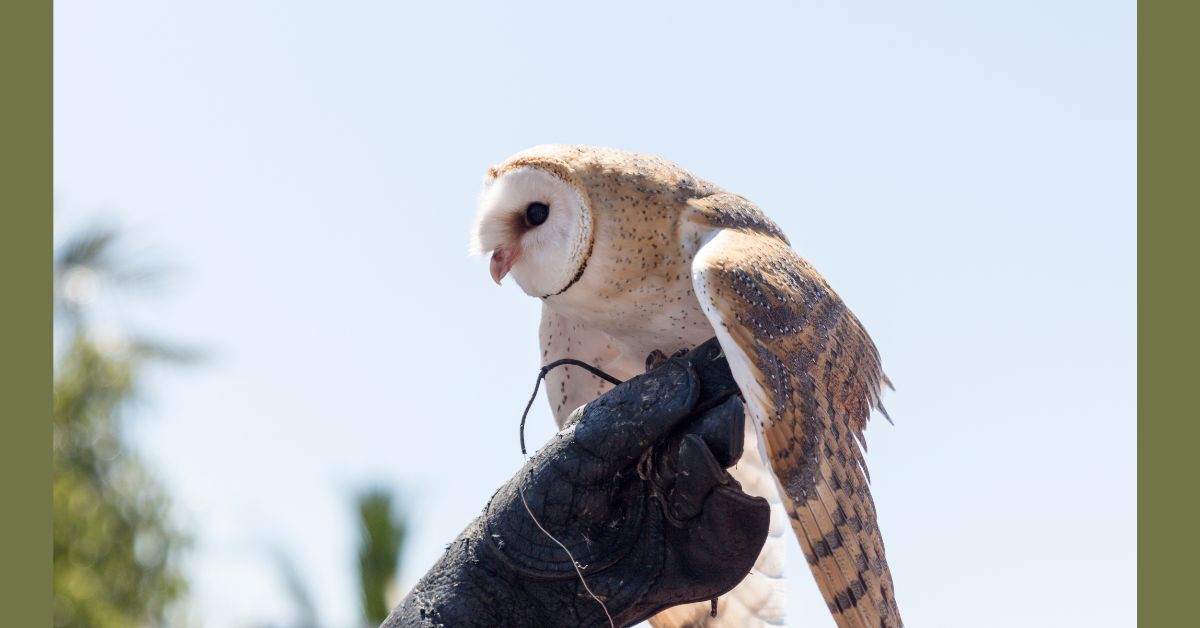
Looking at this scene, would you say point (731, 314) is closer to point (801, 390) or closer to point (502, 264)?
point (801, 390)

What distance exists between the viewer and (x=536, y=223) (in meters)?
3.20

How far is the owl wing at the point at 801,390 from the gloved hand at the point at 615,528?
0.15 meters

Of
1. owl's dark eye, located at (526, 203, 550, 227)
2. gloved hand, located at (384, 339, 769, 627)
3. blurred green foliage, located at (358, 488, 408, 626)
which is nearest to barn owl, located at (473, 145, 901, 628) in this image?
owl's dark eye, located at (526, 203, 550, 227)

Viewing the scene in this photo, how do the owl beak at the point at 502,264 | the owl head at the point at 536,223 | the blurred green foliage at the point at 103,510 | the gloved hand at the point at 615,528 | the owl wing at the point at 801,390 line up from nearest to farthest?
the gloved hand at the point at 615,528, the owl wing at the point at 801,390, the owl head at the point at 536,223, the owl beak at the point at 502,264, the blurred green foliage at the point at 103,510

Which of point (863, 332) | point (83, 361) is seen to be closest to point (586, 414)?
point (863, 332)

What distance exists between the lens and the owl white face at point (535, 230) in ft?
10.2

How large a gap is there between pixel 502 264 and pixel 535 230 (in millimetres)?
133

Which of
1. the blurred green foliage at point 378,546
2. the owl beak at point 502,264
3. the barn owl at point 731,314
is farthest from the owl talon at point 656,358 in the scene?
the blurred green foliage at point 378,546

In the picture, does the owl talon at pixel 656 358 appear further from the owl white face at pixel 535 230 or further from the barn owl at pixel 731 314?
the owl white face at pixel 535 230

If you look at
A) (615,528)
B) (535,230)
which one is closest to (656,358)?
(535,230)

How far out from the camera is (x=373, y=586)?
25.8 ft

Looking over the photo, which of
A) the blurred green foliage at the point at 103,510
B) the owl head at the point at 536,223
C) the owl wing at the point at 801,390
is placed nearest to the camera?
the owl wing at the point at 801,390

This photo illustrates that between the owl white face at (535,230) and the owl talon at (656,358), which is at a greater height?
the owl white face at (535,230)

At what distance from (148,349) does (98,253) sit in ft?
3.84
